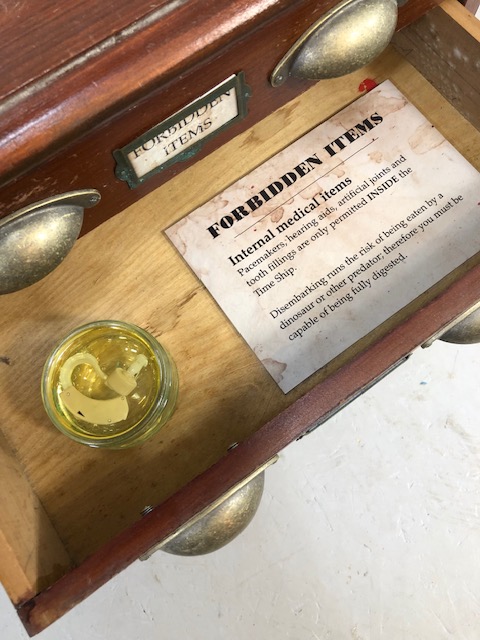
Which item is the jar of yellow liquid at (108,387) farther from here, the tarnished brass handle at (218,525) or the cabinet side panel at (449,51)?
the cabinet side panel at (449,51)

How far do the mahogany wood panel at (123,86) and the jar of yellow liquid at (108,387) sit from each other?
0.53 feet

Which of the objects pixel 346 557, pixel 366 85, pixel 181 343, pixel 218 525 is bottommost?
pixel 346 557

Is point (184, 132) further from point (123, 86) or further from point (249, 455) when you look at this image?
point (249, 455)

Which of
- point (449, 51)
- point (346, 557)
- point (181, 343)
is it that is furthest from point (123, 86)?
point (346, 557)

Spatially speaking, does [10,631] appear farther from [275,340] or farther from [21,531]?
[275,340]

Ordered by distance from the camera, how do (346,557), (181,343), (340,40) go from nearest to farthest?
1. (340,40)
2. (181,343)
3. (346,557)

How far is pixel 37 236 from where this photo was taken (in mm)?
490

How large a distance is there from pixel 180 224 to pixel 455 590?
0.53 meters

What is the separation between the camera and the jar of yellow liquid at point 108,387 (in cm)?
59

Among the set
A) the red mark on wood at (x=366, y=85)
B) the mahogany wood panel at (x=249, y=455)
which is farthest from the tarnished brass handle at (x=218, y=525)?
the red mark on wood at (x=366, y=85)

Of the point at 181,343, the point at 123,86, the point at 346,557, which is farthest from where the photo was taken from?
the point at 346,557

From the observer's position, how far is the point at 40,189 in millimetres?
480

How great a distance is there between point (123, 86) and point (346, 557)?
61 cm

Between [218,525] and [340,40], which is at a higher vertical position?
[340,40]
